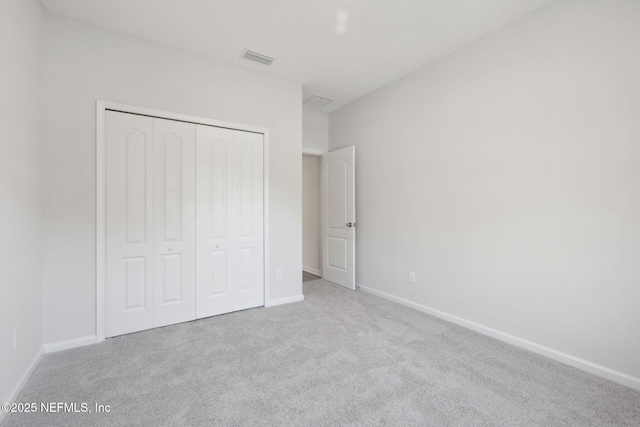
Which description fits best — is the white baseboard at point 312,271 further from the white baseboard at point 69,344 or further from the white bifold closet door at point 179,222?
the white baseboard at point 69,344

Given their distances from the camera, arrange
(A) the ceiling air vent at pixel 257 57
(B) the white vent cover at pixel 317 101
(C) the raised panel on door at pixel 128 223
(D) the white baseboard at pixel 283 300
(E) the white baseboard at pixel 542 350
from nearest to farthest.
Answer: (E) the white baseboard at pixel 542 350 < (C) the raised panel on door at pixel 128 223 < (A) the ceiling air vent at pixel 257 57 < (D) the white baseboard at pixel 283 300 < (B) the white vent cover at pixel 317 101

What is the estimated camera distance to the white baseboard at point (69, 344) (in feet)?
7.35

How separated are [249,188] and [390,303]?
223cm

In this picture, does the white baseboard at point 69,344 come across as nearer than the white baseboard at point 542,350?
No

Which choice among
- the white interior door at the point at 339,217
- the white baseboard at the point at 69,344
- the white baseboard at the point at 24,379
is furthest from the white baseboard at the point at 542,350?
the white baseboard at the point at 24,379

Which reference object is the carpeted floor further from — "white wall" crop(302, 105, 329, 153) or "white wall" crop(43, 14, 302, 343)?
"white wall" crop(302, 105, 329, 153)

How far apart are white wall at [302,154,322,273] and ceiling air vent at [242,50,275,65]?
2247 millimetres

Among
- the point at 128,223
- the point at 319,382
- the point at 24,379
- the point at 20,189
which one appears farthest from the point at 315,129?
the point at 24,379

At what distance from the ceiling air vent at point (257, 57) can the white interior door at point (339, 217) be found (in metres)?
1.56

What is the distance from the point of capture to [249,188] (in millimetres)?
3205

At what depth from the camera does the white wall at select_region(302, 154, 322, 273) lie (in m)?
5.18

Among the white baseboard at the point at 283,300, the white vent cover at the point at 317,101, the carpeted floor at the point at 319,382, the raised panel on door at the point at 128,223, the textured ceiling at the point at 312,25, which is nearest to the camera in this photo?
the carpeted floor at the point at 319,382

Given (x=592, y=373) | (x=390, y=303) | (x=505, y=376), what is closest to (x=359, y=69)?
(x=390, y=303)

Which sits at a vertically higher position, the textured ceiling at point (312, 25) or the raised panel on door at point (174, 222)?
the textured ceiling at point (312, 25)
